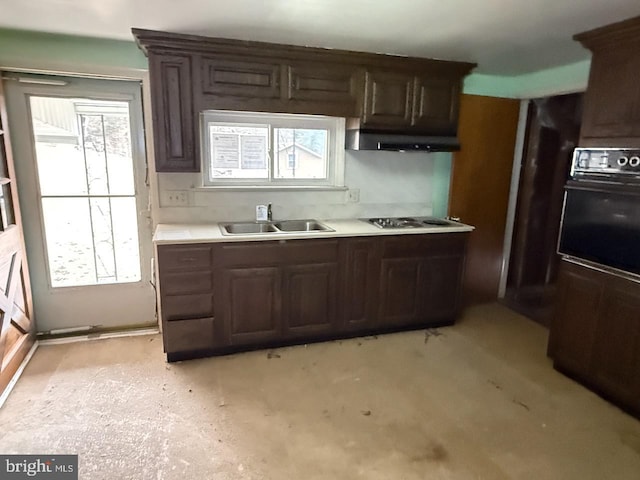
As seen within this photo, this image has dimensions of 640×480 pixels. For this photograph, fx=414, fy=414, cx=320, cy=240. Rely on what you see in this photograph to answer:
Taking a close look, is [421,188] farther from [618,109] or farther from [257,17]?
[257,17]

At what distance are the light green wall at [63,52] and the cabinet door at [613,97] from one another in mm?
2968

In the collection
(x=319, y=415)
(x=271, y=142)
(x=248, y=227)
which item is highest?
(x=271, y=142)

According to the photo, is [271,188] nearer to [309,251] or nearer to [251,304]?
[309,251]

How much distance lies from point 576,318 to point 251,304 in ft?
7.06

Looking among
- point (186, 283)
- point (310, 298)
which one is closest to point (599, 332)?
point (310, 298)

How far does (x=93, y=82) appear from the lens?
299cm

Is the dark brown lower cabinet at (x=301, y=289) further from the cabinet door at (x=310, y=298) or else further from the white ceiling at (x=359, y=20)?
the white ceiling at (x=359, y=20)

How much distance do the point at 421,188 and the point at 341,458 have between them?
2.55m

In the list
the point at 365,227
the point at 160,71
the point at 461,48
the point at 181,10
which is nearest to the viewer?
the point at 181,10

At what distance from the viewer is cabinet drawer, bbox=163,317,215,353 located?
2811 mm

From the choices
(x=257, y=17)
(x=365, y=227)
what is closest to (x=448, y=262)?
(x=365, y=227)

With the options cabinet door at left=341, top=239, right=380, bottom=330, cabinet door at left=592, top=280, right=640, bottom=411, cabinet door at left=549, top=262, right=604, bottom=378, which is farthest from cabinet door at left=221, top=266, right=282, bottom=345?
cabinet door at left=592, top=280, right=640, bottom=411

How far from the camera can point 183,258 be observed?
2734 millimetres

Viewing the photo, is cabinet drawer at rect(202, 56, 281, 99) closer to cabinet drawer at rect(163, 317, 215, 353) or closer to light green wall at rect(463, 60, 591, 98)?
cabinet drawer at rect(163, 317, 215, 353)
